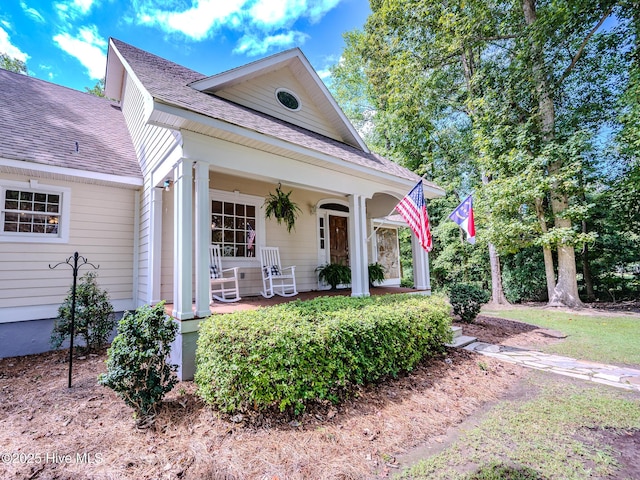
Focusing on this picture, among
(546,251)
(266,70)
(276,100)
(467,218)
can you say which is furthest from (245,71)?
(546,251)

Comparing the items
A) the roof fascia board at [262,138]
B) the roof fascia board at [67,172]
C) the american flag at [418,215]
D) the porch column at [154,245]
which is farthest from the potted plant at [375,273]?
the roof fascia board at [67,172]

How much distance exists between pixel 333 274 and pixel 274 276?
6.28 feet

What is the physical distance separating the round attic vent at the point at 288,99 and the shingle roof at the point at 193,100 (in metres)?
1.00

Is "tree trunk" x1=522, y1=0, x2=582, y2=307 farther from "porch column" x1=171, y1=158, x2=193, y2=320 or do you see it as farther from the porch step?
"porch column" x1=171, y1=158, x2=193, y2=320

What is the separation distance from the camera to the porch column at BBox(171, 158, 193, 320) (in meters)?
3.87

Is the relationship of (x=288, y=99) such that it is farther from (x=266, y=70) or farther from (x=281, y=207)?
(x=281, y=207)

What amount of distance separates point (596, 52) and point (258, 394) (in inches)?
541

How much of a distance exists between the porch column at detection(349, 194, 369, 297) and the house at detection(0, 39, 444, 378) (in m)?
0.02

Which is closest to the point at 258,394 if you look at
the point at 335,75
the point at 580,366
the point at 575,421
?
the point at 575,421

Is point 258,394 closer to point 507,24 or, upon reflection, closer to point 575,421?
point 575,421

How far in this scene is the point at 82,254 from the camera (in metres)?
5.63

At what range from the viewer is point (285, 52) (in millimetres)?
6809

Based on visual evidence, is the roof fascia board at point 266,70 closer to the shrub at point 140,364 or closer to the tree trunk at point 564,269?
the shrub at point 140,364

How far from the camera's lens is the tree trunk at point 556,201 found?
31.1ft
